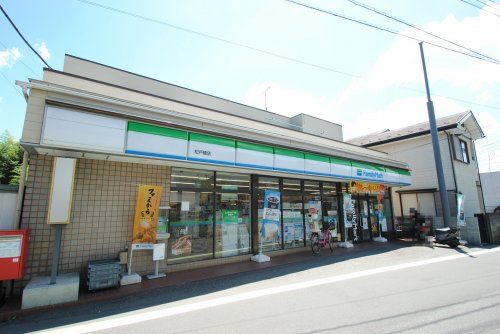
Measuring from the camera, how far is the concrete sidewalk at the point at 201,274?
550 centimetres

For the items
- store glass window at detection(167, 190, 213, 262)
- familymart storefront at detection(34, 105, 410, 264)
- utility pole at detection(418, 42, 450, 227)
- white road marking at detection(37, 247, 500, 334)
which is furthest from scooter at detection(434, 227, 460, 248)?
store glass window at detection(167, 190, 213, 262)

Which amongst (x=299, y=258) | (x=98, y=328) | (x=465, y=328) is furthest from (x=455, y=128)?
(x=98, y=328)

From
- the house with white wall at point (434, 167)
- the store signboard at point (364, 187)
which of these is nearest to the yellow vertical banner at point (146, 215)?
the store signboard at point (364, 187)

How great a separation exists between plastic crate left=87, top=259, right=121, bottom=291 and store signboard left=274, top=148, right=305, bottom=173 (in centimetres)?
593

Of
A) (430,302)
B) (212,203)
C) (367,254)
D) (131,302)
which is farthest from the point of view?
(367,254)

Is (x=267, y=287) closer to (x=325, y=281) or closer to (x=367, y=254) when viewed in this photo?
(x=325, y=281)

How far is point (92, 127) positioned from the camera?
21.0 feet

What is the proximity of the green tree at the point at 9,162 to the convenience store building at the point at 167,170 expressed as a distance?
1696 cm

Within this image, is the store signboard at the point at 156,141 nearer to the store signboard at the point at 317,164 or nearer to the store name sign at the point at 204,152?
the store name sign at the point at 204,152

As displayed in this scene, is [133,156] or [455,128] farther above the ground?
[455,128]

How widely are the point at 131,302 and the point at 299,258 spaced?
632cm

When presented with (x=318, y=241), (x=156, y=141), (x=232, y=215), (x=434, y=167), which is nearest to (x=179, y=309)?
(x=156, y=141)

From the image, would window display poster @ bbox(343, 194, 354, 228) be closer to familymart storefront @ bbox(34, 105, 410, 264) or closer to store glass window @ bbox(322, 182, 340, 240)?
familymart storefront @ bbox(34, 105, 410, 264)

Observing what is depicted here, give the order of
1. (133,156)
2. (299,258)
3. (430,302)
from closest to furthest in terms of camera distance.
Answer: (430,302)
(133,156)
(299,258)
